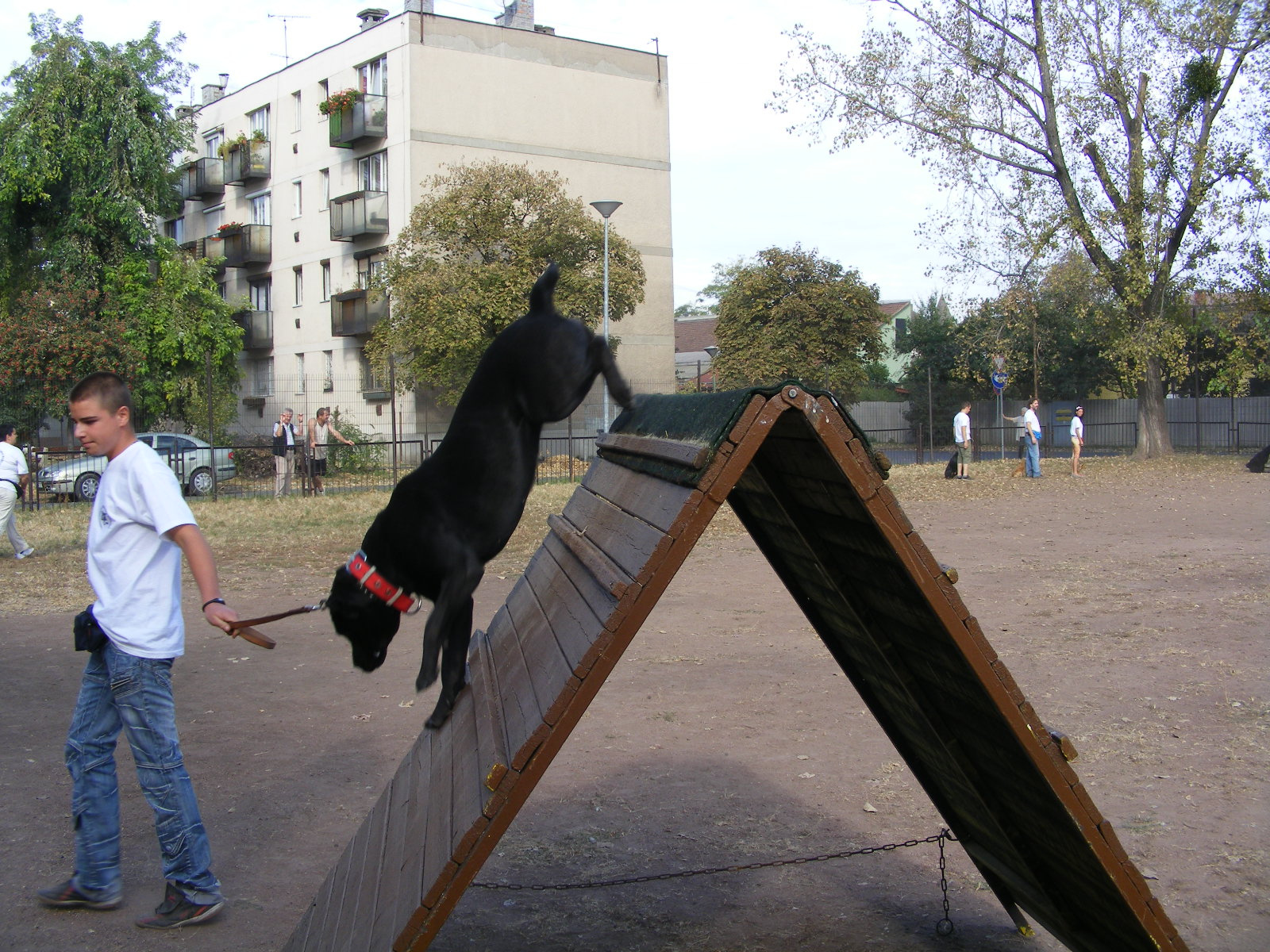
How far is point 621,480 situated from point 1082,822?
1.81 metres

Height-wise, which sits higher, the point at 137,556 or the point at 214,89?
the point at 214,89

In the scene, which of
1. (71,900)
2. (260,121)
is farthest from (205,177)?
(71,900)

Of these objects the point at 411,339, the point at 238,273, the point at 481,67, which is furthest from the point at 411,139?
the point at 238,273

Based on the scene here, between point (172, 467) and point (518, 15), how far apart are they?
2366 cm

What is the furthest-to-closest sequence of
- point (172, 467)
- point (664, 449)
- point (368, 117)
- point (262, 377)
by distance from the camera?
point (262, 377)
point (368, 117)
point (172, 467)
point (664, 449)

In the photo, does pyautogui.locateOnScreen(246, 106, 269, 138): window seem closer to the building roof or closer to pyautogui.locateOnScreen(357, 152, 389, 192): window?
pyautogui.locateOnScreen(357, 152, 389, 192): window

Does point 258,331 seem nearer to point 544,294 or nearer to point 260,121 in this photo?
point 260,121

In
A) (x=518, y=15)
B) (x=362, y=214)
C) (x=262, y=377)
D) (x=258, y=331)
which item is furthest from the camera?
(x=262, y=377)

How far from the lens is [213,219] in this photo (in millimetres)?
44969

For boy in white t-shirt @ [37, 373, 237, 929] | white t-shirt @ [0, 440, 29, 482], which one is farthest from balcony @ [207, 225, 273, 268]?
boy in white t-shirt @ [37, 373, 237, 929]

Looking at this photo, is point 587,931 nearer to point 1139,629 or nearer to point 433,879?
point 433,879

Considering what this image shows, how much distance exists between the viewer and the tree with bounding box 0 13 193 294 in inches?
1294

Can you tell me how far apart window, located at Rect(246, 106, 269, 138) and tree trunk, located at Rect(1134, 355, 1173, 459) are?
32571 mm

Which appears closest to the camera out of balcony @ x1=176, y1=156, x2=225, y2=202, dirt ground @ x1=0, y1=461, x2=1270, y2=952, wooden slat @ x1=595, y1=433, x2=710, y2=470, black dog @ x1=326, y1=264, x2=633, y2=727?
wooden slat @ x1=595, y1=433, x2=710, y2=470
